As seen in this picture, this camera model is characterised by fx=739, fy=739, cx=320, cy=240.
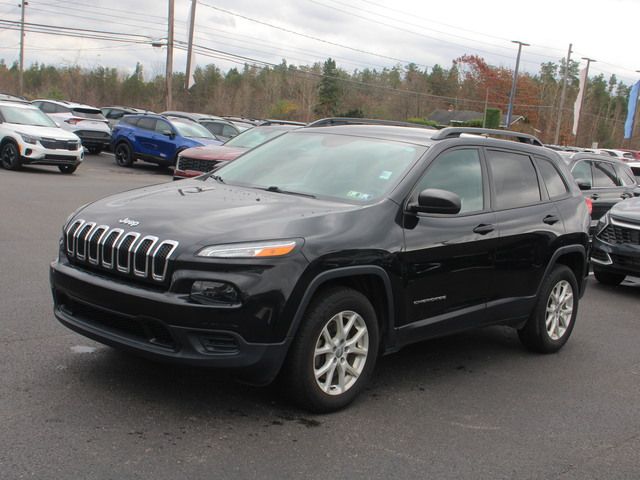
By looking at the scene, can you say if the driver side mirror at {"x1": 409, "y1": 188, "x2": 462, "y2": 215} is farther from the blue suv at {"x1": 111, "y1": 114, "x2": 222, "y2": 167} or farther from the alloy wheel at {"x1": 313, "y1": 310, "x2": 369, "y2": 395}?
the blue suv at {"x1": 111, "y1": 114, "x2": 222, "y2": 167}

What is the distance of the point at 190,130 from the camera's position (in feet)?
74.1

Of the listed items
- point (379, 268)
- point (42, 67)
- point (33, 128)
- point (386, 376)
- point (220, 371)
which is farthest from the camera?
point (42, 67)

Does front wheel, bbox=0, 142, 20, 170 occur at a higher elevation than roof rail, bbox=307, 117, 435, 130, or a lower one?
lower

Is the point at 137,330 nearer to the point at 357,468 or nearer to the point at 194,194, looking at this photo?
the point at 194,194

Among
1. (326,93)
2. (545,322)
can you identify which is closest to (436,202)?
(545,322)

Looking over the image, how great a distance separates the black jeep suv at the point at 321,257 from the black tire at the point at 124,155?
1817cm

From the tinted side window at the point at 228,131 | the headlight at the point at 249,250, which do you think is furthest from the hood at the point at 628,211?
the tinted side window at the point at 228,131

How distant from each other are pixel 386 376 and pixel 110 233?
228 cm

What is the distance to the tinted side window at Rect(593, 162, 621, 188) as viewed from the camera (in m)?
13.4

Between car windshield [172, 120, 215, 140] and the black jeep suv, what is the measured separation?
16.7 metres

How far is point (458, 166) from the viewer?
5512mm

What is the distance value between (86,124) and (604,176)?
60.8ft

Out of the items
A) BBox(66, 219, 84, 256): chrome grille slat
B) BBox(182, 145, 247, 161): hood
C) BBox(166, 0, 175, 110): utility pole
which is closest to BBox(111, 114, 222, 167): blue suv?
BBox(182, 145, 247, 161): hood

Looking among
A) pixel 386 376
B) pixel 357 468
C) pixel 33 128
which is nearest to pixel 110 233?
pixel 357 468
